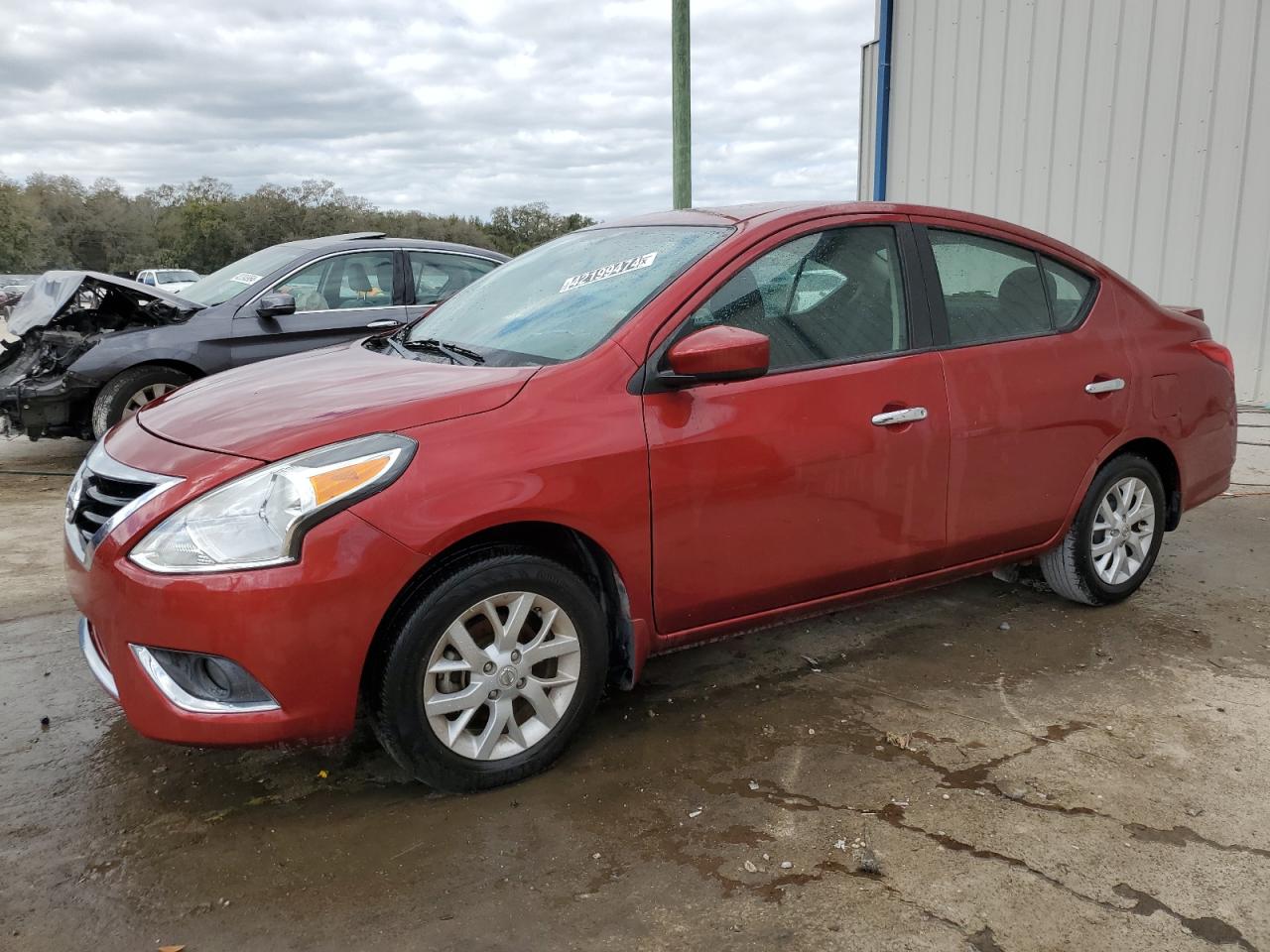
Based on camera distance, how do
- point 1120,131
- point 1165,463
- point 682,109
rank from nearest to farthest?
point 1165,463, point 682,109, point 1120,131

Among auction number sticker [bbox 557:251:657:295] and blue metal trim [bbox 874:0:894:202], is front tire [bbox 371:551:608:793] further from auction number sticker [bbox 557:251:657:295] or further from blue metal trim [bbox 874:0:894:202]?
blue metal trim [bbox 874:0:894:202]

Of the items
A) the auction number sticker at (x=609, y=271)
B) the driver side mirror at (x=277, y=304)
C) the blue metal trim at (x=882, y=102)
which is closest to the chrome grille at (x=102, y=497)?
the auction number sticker at (x=609, y=271)

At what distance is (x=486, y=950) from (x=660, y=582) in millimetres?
1150

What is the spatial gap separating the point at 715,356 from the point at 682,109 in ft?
20.2

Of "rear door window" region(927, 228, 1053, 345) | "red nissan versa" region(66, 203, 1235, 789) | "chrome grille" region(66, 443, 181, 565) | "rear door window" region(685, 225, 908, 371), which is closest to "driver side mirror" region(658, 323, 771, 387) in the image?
"red nissan versa" region(66, 203, 1235, 789)

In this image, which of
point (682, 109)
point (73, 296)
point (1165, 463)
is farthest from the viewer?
point (682, 109)

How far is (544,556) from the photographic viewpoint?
2855 mm

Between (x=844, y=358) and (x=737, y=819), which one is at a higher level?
(x=844, y=358)

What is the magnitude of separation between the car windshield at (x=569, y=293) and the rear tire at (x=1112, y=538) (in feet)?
6.43

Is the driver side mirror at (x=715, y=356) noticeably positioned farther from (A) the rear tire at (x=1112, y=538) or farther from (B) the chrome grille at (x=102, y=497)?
(A) the rear tire at (x=1112, y=538)

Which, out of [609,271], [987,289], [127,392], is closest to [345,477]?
[609,271]

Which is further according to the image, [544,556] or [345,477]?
[544,556]

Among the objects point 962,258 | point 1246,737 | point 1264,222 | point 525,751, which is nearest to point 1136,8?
point 1264,222

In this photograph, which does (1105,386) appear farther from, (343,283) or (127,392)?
(127,392)
